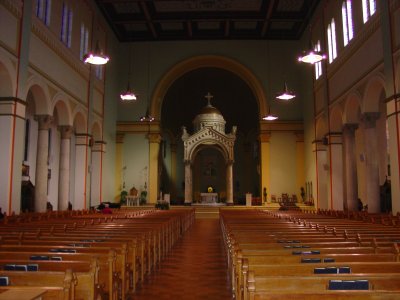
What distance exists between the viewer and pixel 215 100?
36250 millimetres

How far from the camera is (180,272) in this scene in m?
8.02

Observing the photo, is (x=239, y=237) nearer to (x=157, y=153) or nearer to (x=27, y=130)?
(x=27, y=130)

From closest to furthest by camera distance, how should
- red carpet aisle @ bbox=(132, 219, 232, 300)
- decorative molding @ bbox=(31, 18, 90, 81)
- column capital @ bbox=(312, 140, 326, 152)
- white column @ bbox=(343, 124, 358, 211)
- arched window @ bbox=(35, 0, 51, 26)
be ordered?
red carpet aisle @ bbox=(132, 219, 232, 300) → decorative molding @ bbox=(31, 18, 90, 81) → arched window @ bbox=(35, 0, 51, 26) → white column @ bbox=(343, 124, 358, 211) → column capital @ bbox=(312, 140, 326, 152)

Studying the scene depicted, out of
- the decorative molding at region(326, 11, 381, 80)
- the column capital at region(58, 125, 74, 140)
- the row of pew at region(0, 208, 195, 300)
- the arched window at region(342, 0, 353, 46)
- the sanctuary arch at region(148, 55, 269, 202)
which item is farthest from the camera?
the sanctuary arch at region(148, 55, 269, 202)

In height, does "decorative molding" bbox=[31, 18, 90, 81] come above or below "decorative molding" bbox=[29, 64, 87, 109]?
above

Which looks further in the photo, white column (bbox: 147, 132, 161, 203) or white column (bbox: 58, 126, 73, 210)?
white column (bbox: 147, 132, 161, 203)

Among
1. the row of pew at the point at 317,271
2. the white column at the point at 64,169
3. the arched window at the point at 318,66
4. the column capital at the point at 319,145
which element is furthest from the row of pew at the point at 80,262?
the arched window at the point at 318,66

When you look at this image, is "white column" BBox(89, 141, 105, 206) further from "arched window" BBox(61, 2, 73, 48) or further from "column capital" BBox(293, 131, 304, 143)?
"column capital" BBox(293, 131, 304, 143)

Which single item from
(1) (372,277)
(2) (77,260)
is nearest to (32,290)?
(2) (77,260)

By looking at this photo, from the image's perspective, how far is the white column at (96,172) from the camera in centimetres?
2231

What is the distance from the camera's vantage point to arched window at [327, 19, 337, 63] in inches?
756

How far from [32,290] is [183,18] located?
21.7 metres

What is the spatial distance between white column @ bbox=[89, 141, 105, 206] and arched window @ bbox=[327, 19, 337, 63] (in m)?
12.9

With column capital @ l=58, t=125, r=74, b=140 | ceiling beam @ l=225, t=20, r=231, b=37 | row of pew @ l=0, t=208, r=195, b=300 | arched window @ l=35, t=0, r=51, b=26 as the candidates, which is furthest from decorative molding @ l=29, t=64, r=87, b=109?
ceiling beam @ l=225, t=20, r=231, b=37
